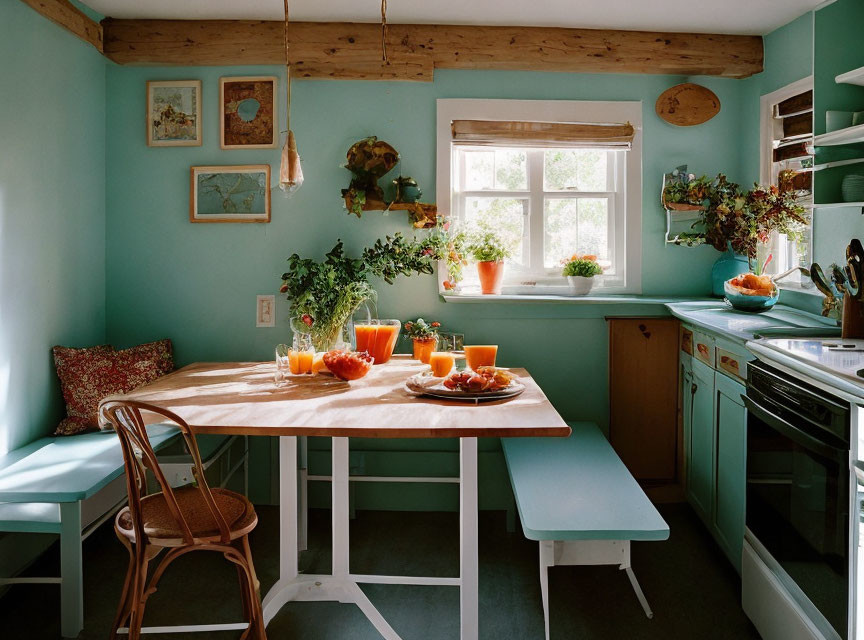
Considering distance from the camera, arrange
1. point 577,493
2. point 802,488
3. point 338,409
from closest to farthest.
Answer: point 802,488 → point 338,409 → point 577,493

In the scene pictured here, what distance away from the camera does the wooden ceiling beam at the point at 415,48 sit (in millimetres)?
3404

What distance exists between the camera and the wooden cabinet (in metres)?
3.57

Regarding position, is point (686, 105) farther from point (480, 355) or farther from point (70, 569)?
point (70, 569)

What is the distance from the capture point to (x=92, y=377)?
3.12 meters

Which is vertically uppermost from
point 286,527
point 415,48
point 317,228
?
point 415,48

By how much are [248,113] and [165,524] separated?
222 cm

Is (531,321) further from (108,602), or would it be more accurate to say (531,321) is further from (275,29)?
(108,602)

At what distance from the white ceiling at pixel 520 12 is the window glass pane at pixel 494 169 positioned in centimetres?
67

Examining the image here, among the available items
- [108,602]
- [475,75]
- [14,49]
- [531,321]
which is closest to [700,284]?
[531,321]

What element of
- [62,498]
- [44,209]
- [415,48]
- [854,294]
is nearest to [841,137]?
[854,294]

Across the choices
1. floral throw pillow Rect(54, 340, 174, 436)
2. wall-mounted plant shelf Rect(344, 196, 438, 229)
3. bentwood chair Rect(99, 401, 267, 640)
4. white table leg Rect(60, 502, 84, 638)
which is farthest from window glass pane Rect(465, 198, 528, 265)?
white table leg Rect(60, 502, 84, 638)

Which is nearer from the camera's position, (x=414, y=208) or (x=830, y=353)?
(x=830, y=353)

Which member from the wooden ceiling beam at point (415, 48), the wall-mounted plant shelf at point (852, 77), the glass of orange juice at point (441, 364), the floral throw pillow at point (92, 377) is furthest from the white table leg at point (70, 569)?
the wall-mounted plant shelf at point (852, 77)

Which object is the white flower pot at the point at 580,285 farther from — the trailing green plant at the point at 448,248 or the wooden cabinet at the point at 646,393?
the trailing green plant at the point at 448,248
